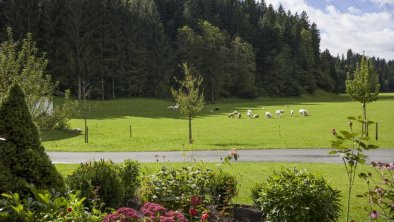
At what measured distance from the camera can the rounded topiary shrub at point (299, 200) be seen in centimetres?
759

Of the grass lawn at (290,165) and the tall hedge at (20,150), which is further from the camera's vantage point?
the grass lawn at (290,165)

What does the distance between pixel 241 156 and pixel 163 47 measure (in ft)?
252

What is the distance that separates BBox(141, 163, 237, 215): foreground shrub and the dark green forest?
36835 millimetres

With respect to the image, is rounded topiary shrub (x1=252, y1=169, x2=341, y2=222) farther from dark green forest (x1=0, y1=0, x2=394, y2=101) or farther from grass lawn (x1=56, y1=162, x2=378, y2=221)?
dark green forest (x1=0, y1=0, x2=394, y2=101)

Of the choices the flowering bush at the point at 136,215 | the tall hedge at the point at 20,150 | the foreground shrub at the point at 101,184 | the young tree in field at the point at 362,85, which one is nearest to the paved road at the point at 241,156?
the young tree in field at the point at 362,85

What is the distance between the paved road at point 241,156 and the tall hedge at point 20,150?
A: 14.7 m

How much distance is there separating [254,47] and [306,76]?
62.4 feet

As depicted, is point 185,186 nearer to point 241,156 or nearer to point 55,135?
point 241,156

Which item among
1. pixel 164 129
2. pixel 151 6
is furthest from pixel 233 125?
pixel 151 6

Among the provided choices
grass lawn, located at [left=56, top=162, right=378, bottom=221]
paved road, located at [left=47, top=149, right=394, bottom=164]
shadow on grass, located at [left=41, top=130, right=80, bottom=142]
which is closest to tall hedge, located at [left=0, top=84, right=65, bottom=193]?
grass lawn, located at [left=56, top=162, right=378, bottom=221]

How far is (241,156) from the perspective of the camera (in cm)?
2442

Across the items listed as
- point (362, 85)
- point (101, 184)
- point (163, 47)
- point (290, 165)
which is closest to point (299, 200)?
point (101, 184)

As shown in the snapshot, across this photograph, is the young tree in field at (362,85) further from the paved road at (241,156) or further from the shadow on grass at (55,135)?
the shadow on grass at (55,135)

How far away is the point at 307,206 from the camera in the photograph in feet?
25.0
